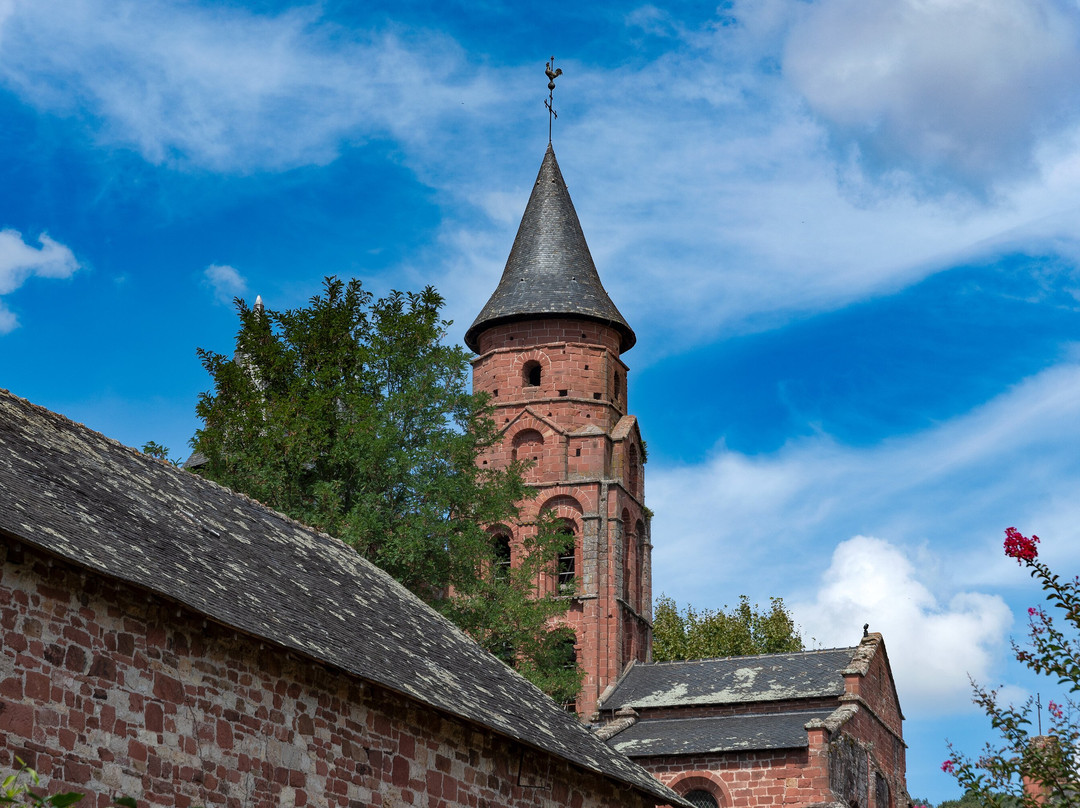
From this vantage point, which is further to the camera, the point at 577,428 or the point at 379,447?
the point at 577,428

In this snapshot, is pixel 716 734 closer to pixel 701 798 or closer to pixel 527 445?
pixel 701 798

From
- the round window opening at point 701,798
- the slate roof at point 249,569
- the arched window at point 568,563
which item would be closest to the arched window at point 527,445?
the arched window at point 568,563

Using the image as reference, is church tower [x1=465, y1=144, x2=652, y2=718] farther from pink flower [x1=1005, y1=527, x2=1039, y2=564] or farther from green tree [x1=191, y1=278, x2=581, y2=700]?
pink flower [x1=1005, y1=527, x2=1039, y2=564]

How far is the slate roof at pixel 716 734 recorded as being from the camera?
28.9 meters

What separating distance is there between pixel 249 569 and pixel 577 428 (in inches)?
1044

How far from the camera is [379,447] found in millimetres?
26984

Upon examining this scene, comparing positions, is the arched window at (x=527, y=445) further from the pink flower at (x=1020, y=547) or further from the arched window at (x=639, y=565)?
the pink flower at (x=1020, y=547)

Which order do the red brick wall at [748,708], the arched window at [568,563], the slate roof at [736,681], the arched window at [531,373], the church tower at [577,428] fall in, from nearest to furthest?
the red brick wall at [748,708]
the slate roof at [736,681]
the church tower at [577,428]
the arched window at [568,563]
the arched window at [531,373]

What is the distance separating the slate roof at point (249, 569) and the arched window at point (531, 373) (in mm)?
22965

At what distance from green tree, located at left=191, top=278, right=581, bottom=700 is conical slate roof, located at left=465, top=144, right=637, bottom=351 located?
1048 centimetres

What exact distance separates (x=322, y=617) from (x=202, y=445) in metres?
14.8

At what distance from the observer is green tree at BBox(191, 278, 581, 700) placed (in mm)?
26891

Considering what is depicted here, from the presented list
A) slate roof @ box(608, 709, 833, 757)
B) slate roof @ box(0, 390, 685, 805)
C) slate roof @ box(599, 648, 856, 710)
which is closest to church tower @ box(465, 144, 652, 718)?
slate roof @ box(599, 648, 856, 710)

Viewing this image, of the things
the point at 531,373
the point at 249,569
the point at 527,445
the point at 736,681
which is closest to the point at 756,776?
the point at 736,681
